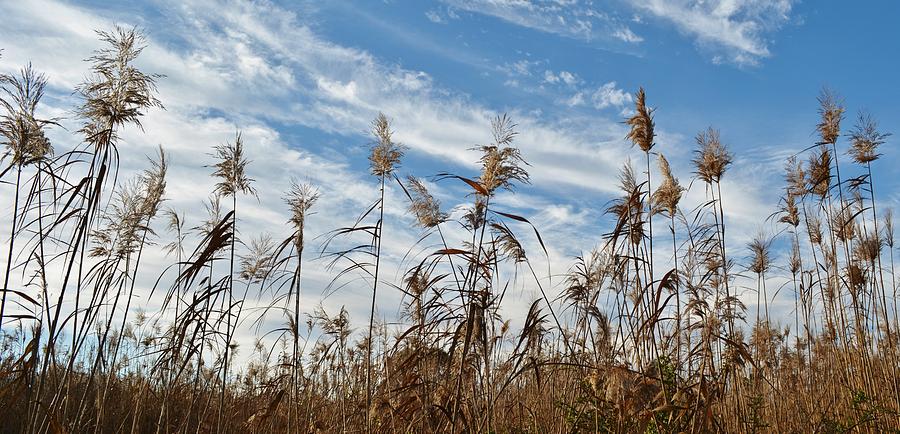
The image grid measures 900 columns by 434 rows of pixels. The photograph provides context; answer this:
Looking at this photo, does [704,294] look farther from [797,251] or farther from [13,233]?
[13,233]

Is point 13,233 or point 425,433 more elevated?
point 13,233

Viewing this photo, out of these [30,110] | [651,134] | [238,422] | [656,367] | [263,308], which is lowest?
[238,422]

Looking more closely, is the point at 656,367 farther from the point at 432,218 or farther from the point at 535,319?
the point at 432,218

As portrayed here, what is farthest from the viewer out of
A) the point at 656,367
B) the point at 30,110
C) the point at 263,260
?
the point at 263,260

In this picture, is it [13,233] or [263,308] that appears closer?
[13,233]

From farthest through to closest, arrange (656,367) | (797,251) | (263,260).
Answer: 1. (797,251)
2. (263,260)
3. (656,367)

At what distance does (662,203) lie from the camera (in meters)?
Answer: 5.85

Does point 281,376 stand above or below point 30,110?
below

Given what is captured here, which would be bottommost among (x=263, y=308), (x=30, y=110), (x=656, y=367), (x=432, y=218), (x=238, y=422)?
Answer: (x=238, y=422)

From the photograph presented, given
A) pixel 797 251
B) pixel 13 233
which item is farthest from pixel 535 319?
pixel 797 251

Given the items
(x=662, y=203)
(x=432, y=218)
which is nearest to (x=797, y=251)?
(x=662, y=203)

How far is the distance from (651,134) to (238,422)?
568 cm

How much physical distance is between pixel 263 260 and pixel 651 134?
3690 mm

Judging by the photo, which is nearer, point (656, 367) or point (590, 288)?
point (656, 367)
